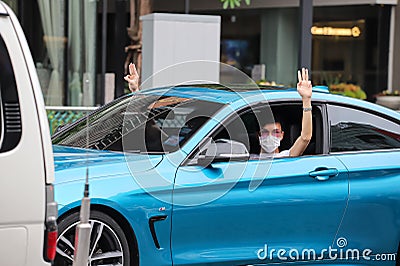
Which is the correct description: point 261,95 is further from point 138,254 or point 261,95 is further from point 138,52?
point 138,52

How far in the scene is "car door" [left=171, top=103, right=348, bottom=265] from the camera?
22.6 ft

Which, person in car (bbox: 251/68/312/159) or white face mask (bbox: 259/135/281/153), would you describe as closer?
person in car (bbox: 251/68/312/159)

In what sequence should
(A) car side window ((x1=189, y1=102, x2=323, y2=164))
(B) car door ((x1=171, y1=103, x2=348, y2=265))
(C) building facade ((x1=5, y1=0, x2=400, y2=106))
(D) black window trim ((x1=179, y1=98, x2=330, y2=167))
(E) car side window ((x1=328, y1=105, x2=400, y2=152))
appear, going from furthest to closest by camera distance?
(C) building facade ((x1=5, y1=0, x2=400, y2=106))
(E) car side window ((x1=328, y1=105, x2=400, y2=152))
(A) car side window ((x1=189, y1=102, x2=323, y2=164))
(D) black window trim ((x1=179, y1=98, x2=330, y2=167))
(B) car door ((x1=171, y1=103, x2=348, y2=265))

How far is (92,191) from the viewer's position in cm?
658

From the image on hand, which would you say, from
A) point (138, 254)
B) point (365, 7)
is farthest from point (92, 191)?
point (365, 7)

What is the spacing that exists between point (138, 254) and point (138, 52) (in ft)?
33.3

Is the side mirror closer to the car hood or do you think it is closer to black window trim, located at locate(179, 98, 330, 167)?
black window trim, located at locate(179, 98, 330, 167)

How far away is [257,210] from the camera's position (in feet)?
23.2

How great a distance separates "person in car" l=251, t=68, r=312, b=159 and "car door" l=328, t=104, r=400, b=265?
314mm

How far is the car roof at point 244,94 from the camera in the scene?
7.50m

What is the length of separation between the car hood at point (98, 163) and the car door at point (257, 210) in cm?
30

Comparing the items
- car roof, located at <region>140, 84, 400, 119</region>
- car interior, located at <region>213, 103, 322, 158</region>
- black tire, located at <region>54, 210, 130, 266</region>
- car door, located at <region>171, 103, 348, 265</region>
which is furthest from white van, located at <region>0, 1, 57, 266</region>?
car roof, located at <region>140, 84, 400, 119</region>

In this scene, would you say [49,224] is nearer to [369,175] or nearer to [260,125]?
[260,125]

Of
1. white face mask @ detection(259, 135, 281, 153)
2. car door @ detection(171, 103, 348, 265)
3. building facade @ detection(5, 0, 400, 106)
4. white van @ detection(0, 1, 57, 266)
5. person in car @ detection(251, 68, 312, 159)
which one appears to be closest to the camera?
white van @ detection(0, 1, 57, 266)
